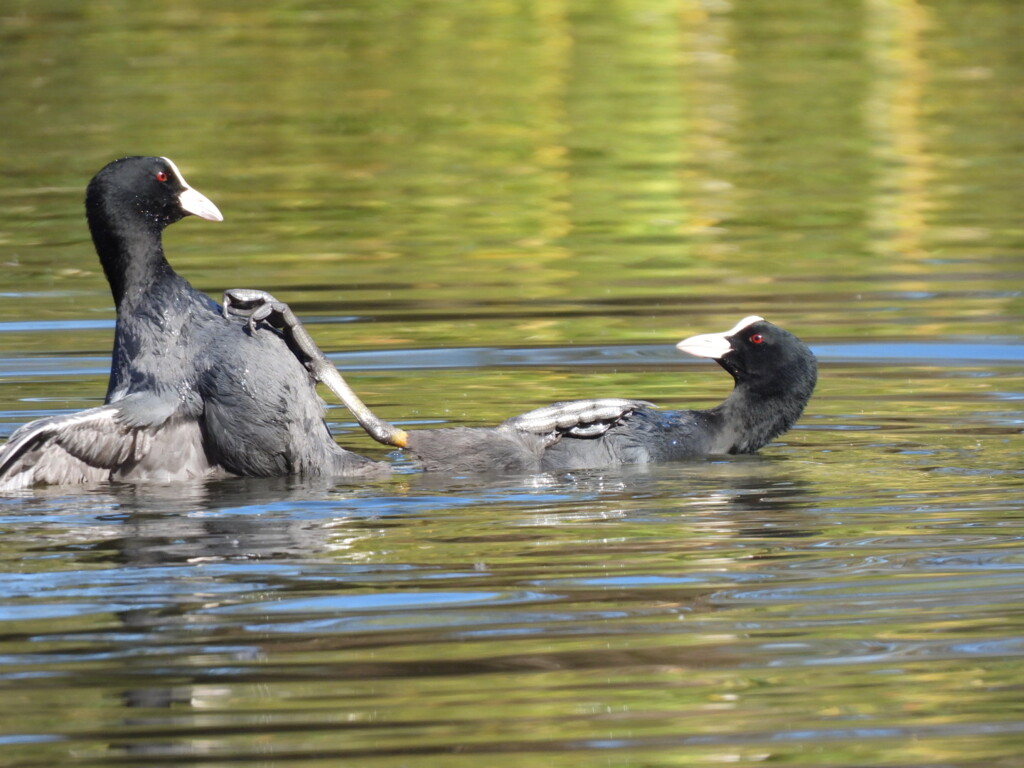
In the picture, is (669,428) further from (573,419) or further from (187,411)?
(187,411)

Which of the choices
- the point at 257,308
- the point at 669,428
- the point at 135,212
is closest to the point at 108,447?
the point at 257,308

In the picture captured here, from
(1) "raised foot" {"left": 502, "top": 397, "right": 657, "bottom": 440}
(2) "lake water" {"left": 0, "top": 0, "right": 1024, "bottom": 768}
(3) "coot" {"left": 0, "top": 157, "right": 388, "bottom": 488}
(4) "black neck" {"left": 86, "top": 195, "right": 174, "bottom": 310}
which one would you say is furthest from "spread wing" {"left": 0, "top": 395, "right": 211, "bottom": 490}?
(1) "raised foot" {"left": 502, "top": 397, "right": 657, "bottom": 440}

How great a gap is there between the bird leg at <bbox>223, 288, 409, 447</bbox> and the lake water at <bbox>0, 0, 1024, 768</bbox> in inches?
9.3

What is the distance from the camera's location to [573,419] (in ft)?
22.8

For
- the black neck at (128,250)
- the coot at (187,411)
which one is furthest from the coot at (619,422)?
the black neck at (128,250)

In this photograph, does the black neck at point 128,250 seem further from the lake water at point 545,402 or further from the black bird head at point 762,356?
the black bird head at point 762,356

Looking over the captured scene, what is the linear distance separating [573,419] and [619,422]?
0.65 feet

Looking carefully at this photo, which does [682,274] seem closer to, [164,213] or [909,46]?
[164,213]

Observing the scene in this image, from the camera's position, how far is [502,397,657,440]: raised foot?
6965 millimetres

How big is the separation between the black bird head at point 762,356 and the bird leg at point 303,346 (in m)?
1.23

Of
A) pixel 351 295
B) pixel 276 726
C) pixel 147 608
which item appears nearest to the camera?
pixel 276 726

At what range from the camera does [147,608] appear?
507 cm

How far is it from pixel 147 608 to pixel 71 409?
3.05 metres

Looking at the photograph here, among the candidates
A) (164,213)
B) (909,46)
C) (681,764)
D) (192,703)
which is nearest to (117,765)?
(192,703)
